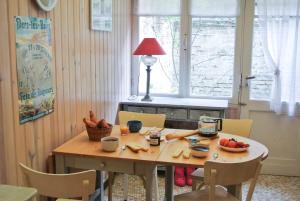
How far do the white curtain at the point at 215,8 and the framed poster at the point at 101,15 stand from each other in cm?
101

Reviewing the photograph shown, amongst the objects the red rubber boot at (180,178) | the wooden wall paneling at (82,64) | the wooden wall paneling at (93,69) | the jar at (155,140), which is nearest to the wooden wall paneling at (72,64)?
the wooden wall paneling at (82,64)

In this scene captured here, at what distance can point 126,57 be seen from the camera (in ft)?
13.0

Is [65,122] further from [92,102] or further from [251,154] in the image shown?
[251,154]

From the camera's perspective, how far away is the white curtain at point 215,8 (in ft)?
12.6

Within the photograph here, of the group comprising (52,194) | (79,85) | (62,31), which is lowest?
(52,194)

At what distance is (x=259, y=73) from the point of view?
153 inches

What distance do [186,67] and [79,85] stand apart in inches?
61.6

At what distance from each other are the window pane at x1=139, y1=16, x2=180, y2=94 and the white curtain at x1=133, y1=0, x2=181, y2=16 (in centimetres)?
6

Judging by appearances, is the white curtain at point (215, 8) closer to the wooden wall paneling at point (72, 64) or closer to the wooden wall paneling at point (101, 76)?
the wooden wall paneling at point (101, 76)

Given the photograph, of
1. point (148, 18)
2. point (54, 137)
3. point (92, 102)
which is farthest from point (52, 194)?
point (148, 18)

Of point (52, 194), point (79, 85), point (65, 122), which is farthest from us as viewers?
point (79, 85)

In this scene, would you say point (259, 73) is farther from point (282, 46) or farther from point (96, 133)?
point (96, 133)

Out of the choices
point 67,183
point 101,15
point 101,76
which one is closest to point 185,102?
point 101,76

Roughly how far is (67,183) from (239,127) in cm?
157
